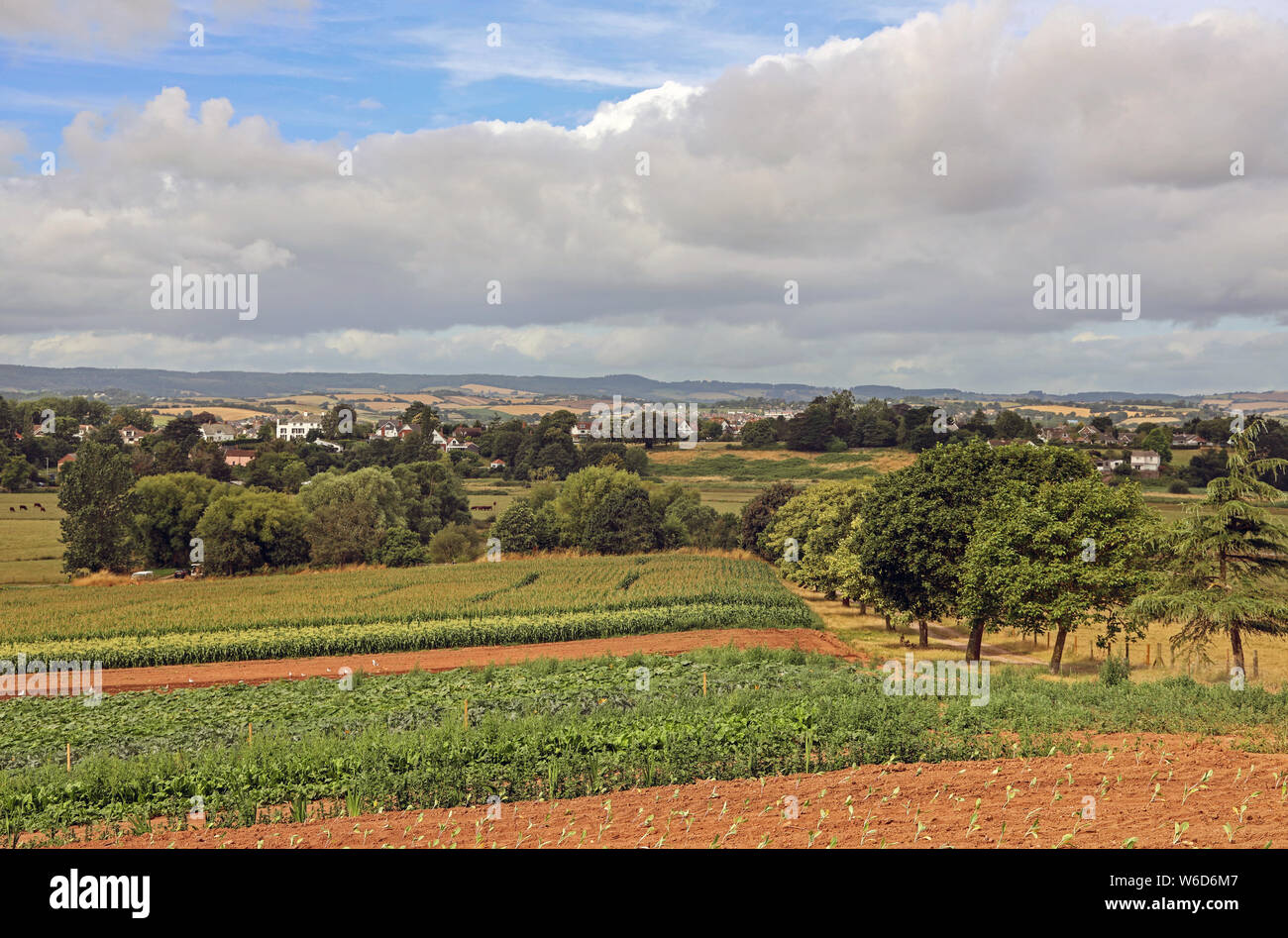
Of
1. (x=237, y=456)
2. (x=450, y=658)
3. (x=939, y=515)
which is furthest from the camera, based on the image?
(x=237, y=456)

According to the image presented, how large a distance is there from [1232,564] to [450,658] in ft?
91.8

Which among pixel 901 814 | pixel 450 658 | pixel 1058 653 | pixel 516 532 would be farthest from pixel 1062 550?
pixel 516 532

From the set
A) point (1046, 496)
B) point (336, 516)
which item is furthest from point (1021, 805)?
point (336, 516)

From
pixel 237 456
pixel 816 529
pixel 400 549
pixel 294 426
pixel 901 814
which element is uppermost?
pixel 294 426

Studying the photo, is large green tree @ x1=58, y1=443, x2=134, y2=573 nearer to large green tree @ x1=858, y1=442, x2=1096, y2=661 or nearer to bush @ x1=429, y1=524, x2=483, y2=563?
bush @ x1=429, y1=524, x2=483, y2=563

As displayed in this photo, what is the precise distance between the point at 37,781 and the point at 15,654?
25.5 meters

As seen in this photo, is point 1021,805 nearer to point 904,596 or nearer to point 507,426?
point 904,596

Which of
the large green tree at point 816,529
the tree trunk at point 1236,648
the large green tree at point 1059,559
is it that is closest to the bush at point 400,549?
the large green tree at point 816,529

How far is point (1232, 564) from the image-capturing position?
86.9 feet

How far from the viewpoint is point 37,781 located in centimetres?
1524

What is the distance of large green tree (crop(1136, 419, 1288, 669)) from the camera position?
82.9 feet

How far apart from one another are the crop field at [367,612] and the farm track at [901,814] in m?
25.9

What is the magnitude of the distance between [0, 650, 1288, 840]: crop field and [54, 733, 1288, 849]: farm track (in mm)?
577

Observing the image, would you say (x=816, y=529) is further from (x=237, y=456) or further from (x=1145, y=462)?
(x=237, y=456)
